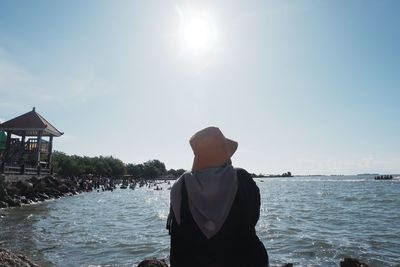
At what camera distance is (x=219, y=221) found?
2635 millimetres

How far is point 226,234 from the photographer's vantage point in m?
2.65

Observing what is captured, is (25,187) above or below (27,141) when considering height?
below

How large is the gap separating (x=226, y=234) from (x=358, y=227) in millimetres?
18986

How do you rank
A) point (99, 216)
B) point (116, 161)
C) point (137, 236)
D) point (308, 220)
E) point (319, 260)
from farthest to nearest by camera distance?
1. point (116, 161)
2. point (99, 216)
3. point (308, 220)
4. point (137, 236)
5. point (319, 260)

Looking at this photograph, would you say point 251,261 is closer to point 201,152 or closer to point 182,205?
point 182,205

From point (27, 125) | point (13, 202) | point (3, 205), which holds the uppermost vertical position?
point (27, 125)

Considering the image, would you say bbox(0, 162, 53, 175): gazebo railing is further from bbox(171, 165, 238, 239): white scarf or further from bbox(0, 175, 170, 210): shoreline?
bbox(171, 165, 238, 239): white scarf

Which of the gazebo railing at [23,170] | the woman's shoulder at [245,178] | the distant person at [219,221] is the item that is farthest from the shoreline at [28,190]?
the woman's shoulder at [245,178]

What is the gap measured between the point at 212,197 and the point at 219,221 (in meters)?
0.16

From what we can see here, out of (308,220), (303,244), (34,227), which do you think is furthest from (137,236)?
(308,220)

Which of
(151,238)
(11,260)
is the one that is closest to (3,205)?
(151,238)

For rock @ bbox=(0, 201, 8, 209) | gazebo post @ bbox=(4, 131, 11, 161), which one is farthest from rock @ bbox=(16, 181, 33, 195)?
A: gazebo post @ bbox=(4, 131, 11, 161)

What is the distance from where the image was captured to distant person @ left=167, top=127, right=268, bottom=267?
2645mm

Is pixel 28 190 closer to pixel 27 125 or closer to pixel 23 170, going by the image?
pixel 23 170
